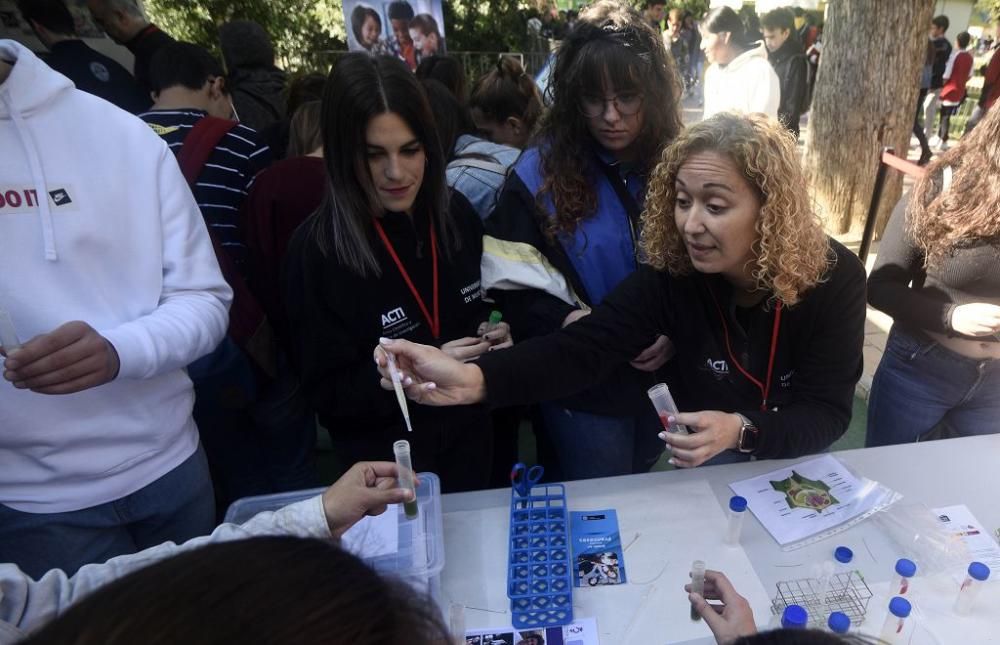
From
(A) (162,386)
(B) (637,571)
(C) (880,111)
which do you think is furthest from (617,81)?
(C) (880,111)

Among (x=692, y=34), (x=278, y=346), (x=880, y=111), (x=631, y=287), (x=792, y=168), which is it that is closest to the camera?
(x=792, y=168)

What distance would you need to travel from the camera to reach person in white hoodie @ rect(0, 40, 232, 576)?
109cm

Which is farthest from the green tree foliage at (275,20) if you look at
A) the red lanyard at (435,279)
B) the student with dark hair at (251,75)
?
the red lanyard at (435,279)

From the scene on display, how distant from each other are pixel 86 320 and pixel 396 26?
17.7ft

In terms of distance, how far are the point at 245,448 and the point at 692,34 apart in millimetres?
12138

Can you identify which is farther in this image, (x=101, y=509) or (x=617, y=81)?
(x=617, y=81)

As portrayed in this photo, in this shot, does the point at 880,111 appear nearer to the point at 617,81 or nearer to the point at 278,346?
the point at 617,81

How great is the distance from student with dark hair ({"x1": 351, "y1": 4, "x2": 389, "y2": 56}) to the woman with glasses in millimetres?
4534

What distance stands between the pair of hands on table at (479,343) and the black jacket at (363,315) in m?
0.07

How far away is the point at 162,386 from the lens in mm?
1273

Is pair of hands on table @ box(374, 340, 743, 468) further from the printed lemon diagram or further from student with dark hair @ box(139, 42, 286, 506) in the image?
student with dark hair @ box(139, 42, 286, 506)

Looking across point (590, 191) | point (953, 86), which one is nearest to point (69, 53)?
point (590, 191)

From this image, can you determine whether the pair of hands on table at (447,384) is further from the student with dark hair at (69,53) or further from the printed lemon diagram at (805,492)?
the student with dark hair at (69,53)

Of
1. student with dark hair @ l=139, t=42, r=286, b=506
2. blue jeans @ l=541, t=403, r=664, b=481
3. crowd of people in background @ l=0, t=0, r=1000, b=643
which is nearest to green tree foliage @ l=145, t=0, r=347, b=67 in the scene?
student with dark hair @ l=139, t=42, r=286, b=506
